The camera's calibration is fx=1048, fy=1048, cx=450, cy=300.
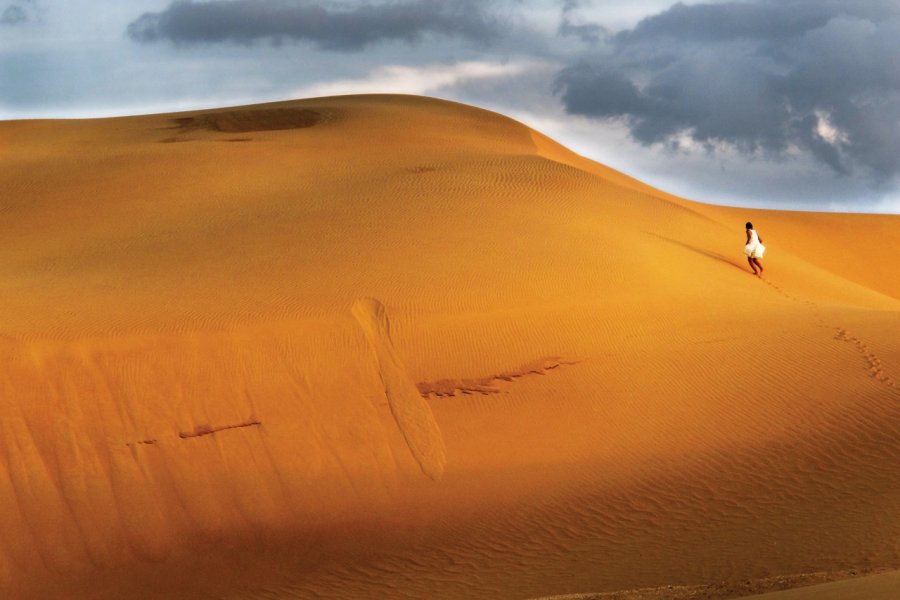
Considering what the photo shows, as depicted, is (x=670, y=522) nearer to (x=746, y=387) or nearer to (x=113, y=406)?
(x=746, y=387)

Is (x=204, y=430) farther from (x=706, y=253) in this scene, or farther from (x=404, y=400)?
(x=706, y=253)

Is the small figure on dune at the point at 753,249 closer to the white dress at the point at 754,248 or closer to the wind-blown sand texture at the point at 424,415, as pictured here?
the white dress at the point at 754,248

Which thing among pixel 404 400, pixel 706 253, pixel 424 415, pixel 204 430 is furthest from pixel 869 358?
pixel 204 430

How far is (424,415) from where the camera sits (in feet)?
49.5

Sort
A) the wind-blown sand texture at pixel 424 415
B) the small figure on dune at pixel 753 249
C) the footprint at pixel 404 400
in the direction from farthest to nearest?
the small figure on dune at pixel 753 249
the footprint at pixel 404 400
the wind-blown sand texture at pixel 424 415

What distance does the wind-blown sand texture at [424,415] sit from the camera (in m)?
12.4

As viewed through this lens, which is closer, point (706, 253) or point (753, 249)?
point (753, 249)

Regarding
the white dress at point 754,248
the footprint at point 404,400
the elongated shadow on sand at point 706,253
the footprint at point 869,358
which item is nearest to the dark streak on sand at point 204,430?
the footprint at point 404,400

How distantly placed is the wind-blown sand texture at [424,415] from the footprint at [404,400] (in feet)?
0.16

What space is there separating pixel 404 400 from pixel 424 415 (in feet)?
1.36

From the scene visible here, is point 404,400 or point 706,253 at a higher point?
point 706,253

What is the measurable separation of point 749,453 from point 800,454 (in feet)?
2.13

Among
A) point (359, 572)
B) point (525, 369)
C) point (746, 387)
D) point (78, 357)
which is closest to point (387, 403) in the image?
point (525, 369)

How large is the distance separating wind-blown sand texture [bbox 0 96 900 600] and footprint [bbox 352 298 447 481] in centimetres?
5
